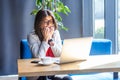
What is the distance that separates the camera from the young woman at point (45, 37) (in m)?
2.41

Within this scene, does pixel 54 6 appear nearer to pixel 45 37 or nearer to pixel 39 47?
pixel 45 37

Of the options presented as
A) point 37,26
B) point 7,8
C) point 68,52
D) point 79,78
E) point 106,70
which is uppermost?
point 7,8

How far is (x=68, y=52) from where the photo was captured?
5.97ft

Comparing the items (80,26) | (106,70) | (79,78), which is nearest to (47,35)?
(79,78)

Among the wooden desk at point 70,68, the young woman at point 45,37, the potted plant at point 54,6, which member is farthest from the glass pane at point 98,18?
the wooden desk at point 70,68

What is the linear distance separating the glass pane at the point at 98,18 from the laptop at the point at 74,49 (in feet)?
7.33

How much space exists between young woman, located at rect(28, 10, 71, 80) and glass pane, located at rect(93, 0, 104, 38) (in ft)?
5.54

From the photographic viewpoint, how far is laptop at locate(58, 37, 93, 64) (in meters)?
1.81

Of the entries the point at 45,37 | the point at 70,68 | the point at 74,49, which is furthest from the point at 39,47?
the point at 70,68

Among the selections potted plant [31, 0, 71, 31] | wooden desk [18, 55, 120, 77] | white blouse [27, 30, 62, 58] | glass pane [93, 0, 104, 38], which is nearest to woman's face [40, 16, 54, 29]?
white blouse [27, 30, 62, 58]

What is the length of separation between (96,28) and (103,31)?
0.17 meters

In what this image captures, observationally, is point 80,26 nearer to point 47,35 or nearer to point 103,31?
point 103,31

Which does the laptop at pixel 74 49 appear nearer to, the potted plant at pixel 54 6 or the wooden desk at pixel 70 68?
the wooden desk at pixel 70 68

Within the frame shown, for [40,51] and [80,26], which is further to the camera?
[80,26]
